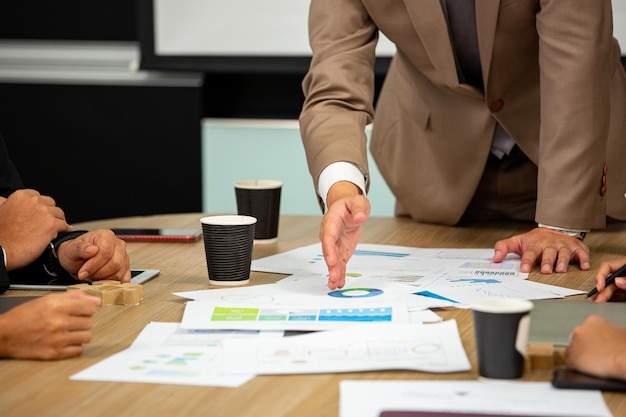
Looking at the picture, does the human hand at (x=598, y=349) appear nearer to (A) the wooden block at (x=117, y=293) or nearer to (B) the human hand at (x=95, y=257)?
(A) the wooden block at (x=117, y=293)

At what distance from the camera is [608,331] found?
108cm

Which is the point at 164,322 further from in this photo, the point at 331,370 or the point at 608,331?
the point at 608,331

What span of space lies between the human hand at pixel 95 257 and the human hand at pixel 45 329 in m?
0.36

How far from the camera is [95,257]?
1.54 m

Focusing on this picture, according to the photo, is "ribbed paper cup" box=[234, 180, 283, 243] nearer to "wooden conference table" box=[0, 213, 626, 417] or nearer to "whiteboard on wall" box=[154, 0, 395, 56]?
"wooden conference table" box=[0, 213, 626, 417]

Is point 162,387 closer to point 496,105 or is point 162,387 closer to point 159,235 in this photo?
point 159,235

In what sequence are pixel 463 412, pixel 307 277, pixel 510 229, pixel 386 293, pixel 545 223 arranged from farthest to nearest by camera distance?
pixel 510 229, pixel 545 223, pixel 307 277, pixel 386 293, pixel 463 412

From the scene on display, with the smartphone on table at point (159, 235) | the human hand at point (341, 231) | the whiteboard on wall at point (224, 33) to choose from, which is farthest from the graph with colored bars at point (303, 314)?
the whiteboard on wall at point (224, 33)

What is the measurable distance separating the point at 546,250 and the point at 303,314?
0.57 meters

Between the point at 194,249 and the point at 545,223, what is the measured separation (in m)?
0.68

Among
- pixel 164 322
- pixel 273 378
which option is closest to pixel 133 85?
pixel 164 322

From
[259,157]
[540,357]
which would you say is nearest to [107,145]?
[259,157]

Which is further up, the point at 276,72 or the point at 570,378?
the point at 276,72

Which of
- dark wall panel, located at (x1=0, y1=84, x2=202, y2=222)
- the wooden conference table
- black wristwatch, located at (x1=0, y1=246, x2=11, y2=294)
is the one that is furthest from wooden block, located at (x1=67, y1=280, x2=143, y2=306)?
dark wall panel, located at (x1=0, y1=84, x2=202, y2=222)
